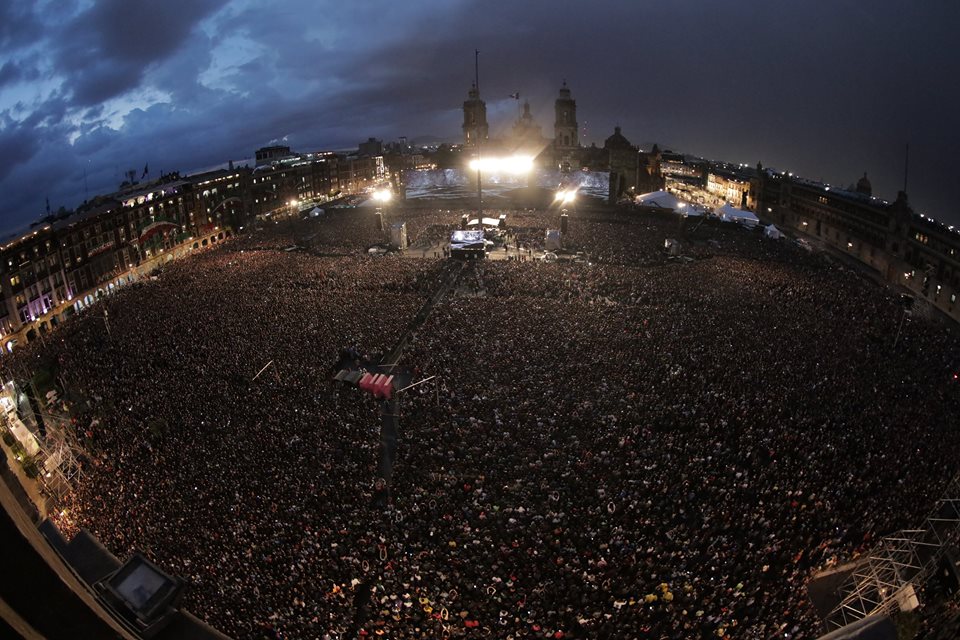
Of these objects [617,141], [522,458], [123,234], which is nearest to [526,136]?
[617,141]

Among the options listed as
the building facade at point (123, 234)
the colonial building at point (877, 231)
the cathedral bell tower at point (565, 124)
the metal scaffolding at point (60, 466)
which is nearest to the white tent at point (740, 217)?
the colonial building at point (877, 231)

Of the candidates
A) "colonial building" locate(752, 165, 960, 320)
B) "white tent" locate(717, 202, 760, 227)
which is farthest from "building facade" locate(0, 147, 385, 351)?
"colonial building" locate(752, 165, 960, 320)

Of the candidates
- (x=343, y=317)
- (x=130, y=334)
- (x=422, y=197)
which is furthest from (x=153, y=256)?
(x=343, y=317)

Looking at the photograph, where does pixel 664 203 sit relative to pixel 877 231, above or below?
above

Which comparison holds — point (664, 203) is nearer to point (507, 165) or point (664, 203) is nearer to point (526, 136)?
point (507, 165)

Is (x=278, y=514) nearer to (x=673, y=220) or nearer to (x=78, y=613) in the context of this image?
(x=78, y=613)

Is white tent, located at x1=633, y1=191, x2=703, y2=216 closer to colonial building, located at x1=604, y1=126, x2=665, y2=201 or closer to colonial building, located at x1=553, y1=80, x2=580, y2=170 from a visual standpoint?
colonial building, located at x1=604, y1=126, x2=665, y2=201

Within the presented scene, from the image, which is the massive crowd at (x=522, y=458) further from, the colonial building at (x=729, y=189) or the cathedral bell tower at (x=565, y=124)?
the cathedral bell tower at (x=565, y=124)
